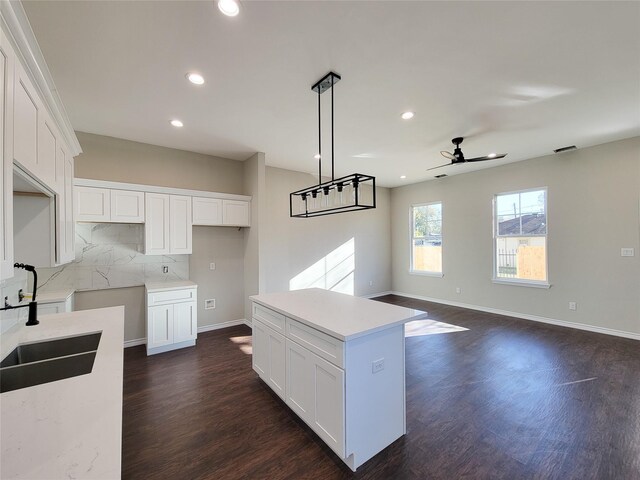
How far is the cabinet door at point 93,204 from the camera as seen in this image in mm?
3266

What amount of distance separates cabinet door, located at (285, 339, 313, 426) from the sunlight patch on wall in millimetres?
3145

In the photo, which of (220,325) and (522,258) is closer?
(220,325)

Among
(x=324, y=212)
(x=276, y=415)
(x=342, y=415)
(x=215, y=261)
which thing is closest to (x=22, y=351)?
(x=276, y=415)

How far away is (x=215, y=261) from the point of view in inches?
181

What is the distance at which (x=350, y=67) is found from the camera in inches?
91.2

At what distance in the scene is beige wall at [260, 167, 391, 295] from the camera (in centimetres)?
523

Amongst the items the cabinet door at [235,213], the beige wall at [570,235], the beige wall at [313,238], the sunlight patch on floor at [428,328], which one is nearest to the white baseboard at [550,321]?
the beige wall at [570,235]

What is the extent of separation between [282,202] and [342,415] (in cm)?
416

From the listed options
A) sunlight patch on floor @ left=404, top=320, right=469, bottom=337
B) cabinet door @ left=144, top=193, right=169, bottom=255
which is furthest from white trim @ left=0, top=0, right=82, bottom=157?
sunlight patch on floor @ left=404, top=320, right=469, bottom=337

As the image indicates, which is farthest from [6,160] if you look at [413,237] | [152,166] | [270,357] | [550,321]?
[413,237]

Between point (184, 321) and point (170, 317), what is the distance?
196 mm

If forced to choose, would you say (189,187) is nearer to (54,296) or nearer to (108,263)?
(108,263)

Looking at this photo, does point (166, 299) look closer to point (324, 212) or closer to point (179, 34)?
point (324, 212)

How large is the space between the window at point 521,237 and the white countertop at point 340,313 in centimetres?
405
